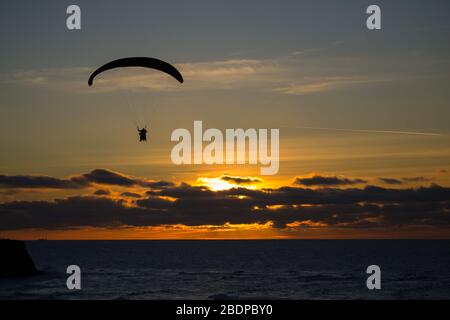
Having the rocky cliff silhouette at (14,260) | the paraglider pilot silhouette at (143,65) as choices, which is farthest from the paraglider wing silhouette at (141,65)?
the rocky cliff silhouette at (14,260)

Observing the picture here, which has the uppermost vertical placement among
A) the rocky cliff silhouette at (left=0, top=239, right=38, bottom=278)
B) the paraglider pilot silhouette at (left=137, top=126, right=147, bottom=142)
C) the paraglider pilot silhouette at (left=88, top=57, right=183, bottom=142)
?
the paraglider pilot silhouette at (left=88, top=57, right=183, bottom=142)

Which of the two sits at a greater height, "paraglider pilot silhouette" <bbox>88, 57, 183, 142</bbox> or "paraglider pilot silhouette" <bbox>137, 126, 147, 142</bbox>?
"paraglider pilot silhouette" <bbox>88, 57, 183, 142</bbox>

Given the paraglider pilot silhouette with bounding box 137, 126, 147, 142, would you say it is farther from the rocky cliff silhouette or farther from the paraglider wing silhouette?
the rocky cliff silhouette

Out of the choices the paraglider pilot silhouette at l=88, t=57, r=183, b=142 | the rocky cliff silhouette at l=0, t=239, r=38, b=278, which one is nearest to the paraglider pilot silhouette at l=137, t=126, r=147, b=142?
the paraglider pilot silhouette at l=88, t=57, r=183, b=142

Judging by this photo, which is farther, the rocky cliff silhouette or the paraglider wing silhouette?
the rocky cliff silhouette

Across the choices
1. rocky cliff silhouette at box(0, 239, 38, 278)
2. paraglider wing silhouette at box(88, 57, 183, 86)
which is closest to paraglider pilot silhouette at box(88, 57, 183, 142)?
paraglider wing silhouette at box(88, 57, 183, 86)

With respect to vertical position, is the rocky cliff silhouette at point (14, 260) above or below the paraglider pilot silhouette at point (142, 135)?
below

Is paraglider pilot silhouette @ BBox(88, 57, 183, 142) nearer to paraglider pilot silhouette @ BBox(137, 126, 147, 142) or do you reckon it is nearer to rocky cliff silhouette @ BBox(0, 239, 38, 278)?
paraglider pilot silhouette @ BBox(137, 126, 147, 142)

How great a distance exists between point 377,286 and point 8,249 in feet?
175

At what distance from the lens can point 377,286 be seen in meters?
86.2

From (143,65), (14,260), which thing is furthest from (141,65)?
(14,260)

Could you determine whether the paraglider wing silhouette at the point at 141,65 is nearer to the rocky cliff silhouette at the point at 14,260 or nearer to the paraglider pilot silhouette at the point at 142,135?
the paraglider pilot silhouette at the point at 142,135
